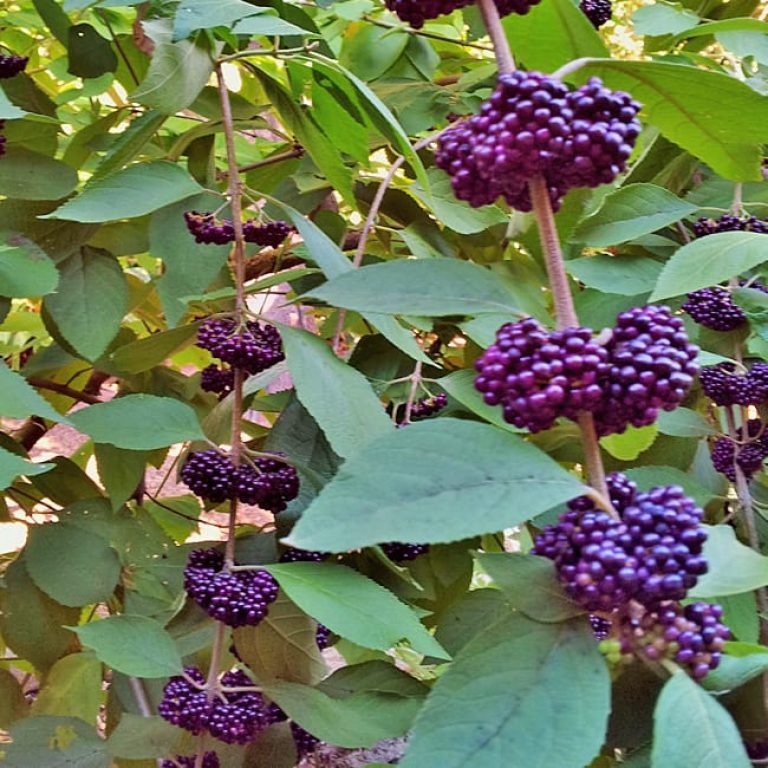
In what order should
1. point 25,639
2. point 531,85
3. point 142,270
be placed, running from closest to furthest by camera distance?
point 531,85 < point 25,639 < point 142,270

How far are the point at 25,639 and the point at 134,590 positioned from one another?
106 mm

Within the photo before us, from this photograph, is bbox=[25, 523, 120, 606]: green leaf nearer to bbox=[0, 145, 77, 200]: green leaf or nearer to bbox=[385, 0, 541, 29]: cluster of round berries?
bbox=[0, 145, 77, 200]: green leaf

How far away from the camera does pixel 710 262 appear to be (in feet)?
1.84

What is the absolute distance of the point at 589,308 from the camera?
686 millimetres

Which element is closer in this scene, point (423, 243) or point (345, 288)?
point (345, 288)

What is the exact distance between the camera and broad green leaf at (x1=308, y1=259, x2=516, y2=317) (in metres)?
0.37

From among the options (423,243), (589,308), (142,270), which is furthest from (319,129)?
(142,270)

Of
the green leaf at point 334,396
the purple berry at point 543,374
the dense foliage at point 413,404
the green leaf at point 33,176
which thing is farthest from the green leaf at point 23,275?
the purple berry at point 543,374

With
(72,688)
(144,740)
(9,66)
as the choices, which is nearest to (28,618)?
(72,688)

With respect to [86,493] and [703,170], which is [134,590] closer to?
[86,493]

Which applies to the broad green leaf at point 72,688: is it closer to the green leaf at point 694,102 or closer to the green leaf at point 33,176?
the green leaf at point 33,176

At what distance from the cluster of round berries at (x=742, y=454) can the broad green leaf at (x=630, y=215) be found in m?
0.16

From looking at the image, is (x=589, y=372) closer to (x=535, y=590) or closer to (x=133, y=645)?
(x=535, y=590)

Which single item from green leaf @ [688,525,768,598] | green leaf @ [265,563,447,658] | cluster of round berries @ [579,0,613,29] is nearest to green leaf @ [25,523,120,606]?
green leaf @ [265,563,447,658]
